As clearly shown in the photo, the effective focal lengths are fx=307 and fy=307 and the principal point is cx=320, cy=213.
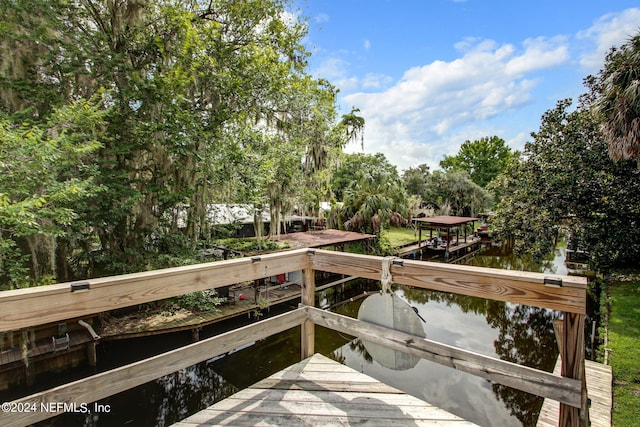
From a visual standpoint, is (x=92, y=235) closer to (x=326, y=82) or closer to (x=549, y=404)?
(x=549, y=404)

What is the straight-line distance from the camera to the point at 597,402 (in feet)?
14.6

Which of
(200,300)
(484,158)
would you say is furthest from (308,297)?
(484,158)

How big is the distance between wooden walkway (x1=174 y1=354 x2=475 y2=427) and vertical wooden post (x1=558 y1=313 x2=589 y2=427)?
0.47 meters

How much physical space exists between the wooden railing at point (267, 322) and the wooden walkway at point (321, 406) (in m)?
0.34

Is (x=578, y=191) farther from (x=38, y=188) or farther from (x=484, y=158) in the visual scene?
(x=484, y=158)

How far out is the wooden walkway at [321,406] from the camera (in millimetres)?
1583

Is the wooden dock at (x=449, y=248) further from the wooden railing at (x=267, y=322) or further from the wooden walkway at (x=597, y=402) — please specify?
the wooden railing at (x=267, y=322)

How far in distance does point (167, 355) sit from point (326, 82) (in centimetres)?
1431

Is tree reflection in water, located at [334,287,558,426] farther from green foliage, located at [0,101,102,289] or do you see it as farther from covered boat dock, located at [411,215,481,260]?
green foliage, located at [0,101,102,289]

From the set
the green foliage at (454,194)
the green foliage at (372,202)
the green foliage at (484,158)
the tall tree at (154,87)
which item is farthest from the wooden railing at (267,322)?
the green foliage at (484,158)

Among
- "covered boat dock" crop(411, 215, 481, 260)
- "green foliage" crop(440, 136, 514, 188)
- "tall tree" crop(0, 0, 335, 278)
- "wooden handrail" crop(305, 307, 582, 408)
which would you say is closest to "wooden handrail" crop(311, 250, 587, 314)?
"wooden handrail" crop(305, 307, 582, 408)

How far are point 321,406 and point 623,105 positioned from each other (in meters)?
9.17

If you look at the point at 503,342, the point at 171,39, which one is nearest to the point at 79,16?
the point at 171,39

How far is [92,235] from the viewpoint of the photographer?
7492 mm
